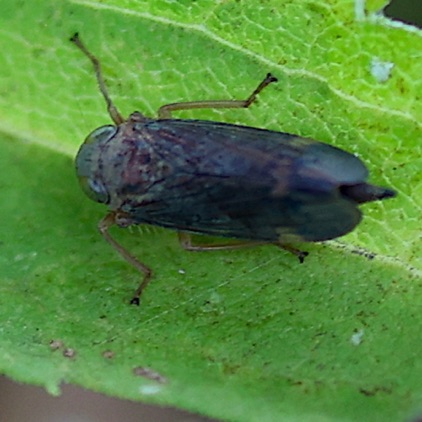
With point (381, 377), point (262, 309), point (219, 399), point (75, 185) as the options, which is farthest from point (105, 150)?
point (381, 377)

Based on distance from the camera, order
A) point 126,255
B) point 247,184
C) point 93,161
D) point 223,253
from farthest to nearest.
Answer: point 93,161 → point 126,255 → point 223,253 → point 247,184

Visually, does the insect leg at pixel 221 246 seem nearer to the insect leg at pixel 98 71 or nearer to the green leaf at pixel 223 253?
the green leaf at pixel 223 253

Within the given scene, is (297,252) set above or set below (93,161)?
above

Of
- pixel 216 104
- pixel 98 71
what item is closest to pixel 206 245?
pixel 216 104

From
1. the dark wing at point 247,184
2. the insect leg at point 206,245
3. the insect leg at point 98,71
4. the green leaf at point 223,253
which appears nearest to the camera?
the green leaf at point 223,253

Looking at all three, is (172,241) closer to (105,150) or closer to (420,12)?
(105,150)

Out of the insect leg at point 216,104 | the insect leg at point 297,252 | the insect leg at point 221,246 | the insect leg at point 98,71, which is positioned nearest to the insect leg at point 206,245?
the insect leg at point 221,246

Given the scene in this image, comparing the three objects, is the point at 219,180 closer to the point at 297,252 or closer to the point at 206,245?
the point at 206,245
